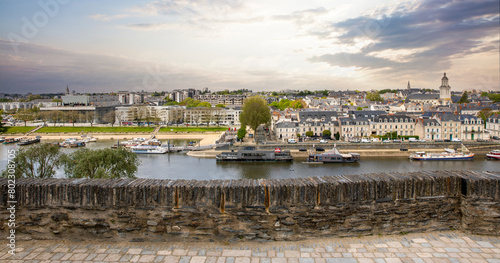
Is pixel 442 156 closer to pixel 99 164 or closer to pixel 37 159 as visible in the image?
pixel 99 164

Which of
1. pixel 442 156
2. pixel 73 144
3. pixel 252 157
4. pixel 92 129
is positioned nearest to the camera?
pixel 252 157

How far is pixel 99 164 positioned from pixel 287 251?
17.0 metres

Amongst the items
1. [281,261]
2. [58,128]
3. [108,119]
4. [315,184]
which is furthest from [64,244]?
[108,119]

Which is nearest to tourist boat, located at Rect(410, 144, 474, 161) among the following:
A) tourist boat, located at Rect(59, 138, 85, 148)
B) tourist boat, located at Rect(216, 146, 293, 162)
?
tourist boat, located at Rect(216, 146, 293, 162)

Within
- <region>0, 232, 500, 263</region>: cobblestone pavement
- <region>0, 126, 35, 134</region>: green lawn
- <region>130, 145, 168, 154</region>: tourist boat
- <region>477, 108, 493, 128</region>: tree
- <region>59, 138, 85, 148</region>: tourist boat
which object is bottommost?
<region>130, 145, 168, 154</region>: tourist boat

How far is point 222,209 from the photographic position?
468 centimetres

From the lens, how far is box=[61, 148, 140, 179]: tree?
60.0 feet

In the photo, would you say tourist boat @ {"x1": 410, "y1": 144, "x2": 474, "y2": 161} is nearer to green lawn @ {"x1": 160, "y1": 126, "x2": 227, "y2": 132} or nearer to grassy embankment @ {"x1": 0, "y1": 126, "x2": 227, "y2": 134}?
grassy embankment @ {"x1": 0, "y1": 126, "x2": 227, "y2": 134}

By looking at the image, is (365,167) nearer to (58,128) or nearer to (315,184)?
(315,184)

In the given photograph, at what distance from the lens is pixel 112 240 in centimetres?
470

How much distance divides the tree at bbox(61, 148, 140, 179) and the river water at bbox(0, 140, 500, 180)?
8.37 metres

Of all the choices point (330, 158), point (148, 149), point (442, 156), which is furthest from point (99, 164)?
point (442, 156)

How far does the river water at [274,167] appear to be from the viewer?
29703 mm

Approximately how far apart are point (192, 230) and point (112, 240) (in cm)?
112
